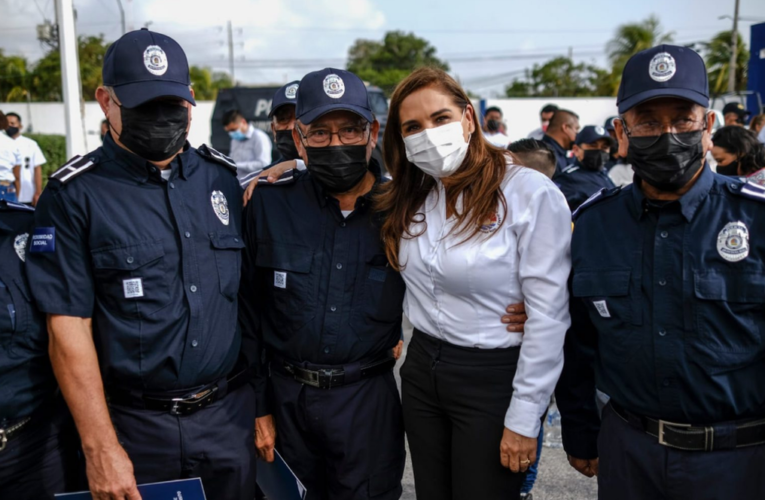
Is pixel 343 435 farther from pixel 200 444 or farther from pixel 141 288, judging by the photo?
pixel 141 288

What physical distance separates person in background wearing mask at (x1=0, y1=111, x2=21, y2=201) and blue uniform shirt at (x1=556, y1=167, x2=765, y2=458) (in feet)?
19.8

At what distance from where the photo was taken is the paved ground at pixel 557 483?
343 cm

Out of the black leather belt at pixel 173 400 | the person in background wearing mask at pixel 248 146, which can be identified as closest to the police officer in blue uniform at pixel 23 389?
the black leather belt at pixel 173 400

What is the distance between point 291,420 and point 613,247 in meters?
1.37

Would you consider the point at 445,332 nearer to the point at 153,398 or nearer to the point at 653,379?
the point at 653,379

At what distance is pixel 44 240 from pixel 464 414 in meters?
1.50

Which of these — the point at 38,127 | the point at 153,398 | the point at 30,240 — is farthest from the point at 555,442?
the point at 38,127

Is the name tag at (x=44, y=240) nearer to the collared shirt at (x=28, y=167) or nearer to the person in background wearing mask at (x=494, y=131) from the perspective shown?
the person in background wearing mask at (x=494, y=131)

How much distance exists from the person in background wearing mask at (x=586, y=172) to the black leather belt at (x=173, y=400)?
10.9 ft

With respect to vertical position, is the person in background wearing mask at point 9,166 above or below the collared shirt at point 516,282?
above

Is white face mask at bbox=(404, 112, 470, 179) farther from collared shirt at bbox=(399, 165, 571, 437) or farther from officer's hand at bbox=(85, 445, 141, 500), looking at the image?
officer's hand at bbox=(85, 445, 141, 500)

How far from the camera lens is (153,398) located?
215cm

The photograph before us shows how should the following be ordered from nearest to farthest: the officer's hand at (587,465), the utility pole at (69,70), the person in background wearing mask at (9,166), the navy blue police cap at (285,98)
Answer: the officer's hand at (587,465) → the navy blue police cap at (285,98) → the person in background wearing mask at (9,166) → the utility pole at (69,70)

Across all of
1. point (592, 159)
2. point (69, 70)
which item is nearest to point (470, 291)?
point (592, 159)
